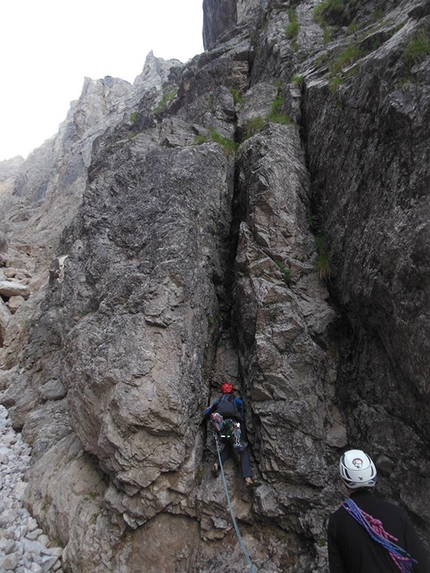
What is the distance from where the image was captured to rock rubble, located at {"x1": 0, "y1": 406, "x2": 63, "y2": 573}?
681cm

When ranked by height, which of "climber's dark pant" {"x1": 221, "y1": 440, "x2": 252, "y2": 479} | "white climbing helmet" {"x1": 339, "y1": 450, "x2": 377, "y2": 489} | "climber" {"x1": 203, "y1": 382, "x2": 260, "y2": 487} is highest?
"white climbing helmet" {"x1": 339, "y1": 450, "x2": 377, "y2": 489}

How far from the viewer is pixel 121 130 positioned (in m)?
22.1

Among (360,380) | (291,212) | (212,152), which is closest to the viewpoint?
(360,380)

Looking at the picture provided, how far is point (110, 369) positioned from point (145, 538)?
338 centimetres

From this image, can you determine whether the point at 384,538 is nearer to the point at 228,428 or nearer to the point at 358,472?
the point at 358,472

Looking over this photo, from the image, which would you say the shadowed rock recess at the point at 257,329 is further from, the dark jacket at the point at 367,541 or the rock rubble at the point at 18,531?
the dark jacket at the point at 367,541

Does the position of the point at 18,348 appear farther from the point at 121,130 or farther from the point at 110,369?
the point at 121,130

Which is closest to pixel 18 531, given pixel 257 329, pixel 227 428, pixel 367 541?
pixel 227 428

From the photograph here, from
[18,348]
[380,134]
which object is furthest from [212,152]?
[18,348]

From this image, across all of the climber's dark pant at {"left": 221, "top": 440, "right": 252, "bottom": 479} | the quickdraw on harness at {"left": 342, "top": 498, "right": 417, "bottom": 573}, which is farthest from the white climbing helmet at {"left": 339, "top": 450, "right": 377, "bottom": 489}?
the climber's dark pant at {"left": 221, "top": 440, "right": 252, "bottom": 479}

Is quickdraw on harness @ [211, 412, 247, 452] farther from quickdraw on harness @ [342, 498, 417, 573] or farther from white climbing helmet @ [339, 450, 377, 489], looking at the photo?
quickdraw on harness @ [342, 498, 417, 573]

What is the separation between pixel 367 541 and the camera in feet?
10.6

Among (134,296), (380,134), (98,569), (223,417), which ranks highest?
(380,134)

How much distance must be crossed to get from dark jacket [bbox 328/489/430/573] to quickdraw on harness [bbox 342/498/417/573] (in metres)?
0.04
